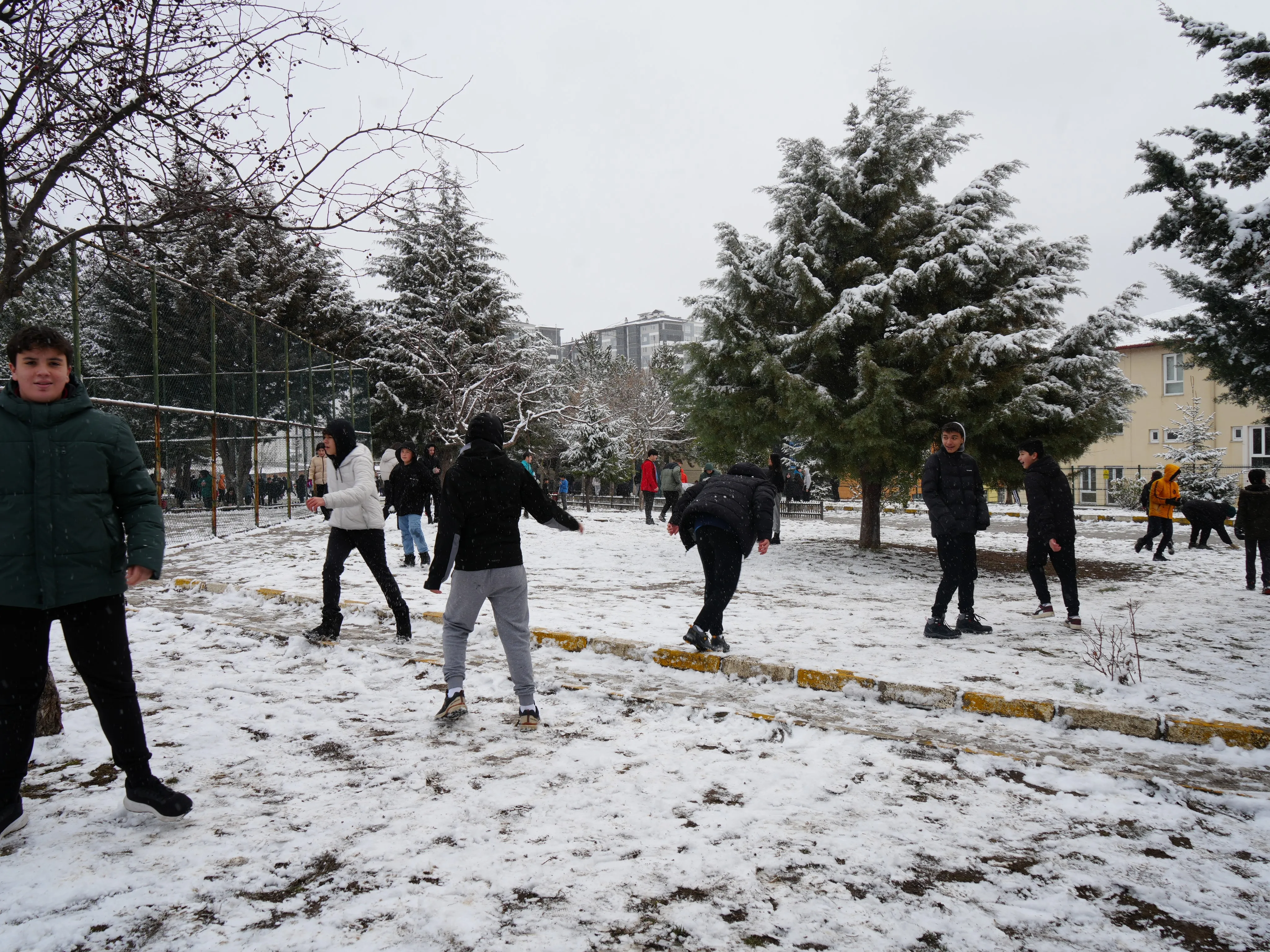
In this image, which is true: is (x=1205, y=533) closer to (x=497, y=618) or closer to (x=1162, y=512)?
(x=1162, y=512)

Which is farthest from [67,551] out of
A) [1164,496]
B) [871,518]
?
[1164,496]

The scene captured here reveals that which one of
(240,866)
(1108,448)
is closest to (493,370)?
(240,866)

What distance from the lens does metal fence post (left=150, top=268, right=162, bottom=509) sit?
12781 mm

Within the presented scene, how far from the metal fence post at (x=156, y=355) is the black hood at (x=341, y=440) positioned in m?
7.19

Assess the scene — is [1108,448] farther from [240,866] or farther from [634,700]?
[240,866]

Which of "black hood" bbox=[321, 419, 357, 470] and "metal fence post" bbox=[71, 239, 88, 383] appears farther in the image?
"metal fence post" bbox=[71, 239, 88, 383]

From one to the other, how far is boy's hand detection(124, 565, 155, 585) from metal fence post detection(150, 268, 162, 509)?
1041 cm

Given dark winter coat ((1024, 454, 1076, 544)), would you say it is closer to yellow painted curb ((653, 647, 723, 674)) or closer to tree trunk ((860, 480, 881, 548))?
yellow painted curb ((653, 647, 723, 674))

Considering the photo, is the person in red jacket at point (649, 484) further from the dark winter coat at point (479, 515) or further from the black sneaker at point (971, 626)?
the dark winter coat at point (479, 515)

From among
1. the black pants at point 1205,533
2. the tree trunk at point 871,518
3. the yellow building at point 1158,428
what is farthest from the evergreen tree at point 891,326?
the yellow building at point 1158,428

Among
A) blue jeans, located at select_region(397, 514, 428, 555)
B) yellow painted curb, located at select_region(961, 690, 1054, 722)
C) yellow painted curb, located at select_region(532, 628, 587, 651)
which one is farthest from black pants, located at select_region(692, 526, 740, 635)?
blue jeans, located at select_region(397, 514, 428, 555)

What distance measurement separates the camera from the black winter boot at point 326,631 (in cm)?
700

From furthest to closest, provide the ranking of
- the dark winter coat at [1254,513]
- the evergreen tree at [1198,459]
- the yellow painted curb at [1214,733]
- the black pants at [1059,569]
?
the evergreen tree at [1198,459] → the dark winter coat at [1254,513] → the black pants at [1059,569] → the yellow painted curb at [1214,733]

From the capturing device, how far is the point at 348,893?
9.93 ft
